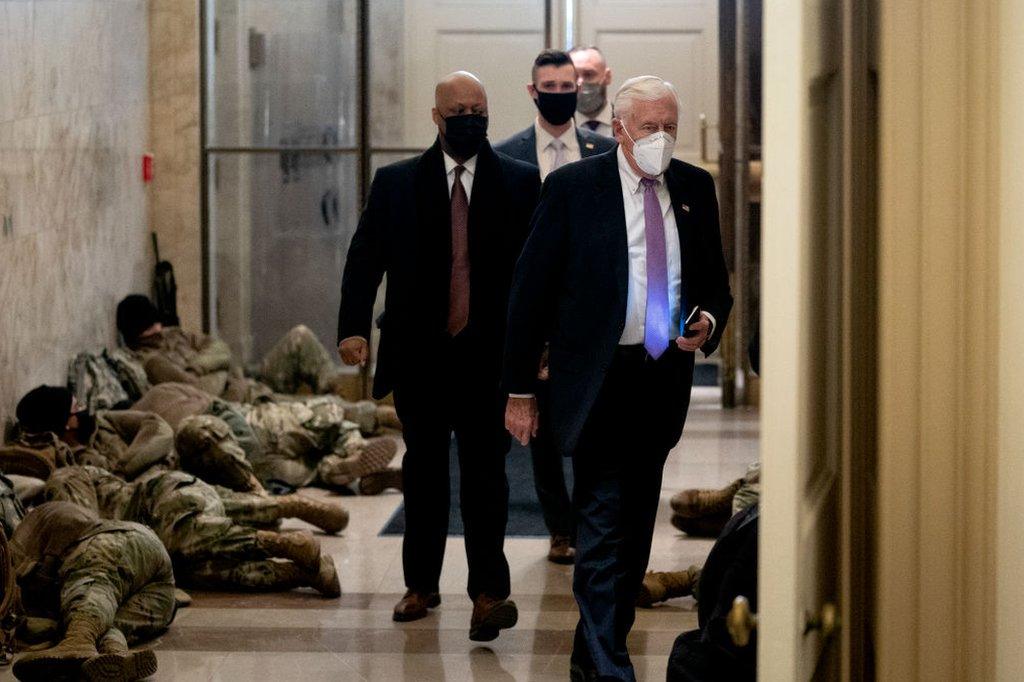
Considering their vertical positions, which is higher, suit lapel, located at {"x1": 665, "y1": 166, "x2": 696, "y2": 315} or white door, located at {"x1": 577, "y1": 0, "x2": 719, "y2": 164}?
white door, located at {"x1": 577, "y1": 0, "x2": 719, "y2": 164}

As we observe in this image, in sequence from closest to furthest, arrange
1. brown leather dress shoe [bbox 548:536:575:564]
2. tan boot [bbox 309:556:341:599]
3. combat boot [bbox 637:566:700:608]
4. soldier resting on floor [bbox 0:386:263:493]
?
1. combat boot [bbox 637:566:700:608]
2. tan boot [bbox 309:556:341:599]
3. brown leather dress shoe [bbox 548:536:575:564]
4. soldier resting on floor [bbox 0:386:263:493]

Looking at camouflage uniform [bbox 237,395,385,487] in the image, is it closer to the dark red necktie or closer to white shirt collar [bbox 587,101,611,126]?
white shirt collar [bbox 587,101,611,126]

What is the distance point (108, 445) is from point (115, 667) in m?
2.58

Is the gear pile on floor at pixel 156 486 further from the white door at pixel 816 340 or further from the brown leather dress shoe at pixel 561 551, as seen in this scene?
the white door at pixel 816 340

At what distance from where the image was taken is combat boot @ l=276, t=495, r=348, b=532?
571cm

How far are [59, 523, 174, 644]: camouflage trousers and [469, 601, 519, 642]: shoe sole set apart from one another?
92 centimetres

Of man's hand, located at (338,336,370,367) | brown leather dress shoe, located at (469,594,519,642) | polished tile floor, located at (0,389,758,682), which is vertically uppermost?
man's hand, located at (338,336,370,367)

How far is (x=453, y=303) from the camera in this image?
462cm

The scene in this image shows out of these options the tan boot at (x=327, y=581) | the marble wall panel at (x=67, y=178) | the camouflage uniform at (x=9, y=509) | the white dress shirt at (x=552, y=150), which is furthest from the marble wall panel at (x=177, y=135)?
the tan boot at (x=327, y=581)

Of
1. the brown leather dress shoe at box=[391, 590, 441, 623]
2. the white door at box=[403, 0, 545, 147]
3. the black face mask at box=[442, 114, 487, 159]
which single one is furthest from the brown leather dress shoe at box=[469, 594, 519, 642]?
the white door at box=[403, 0, 545, 147]

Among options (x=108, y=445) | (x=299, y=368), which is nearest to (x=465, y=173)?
(x=108, y=445)

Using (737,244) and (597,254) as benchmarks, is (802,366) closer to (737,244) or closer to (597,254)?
(597,254)

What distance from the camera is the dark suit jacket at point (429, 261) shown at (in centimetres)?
460

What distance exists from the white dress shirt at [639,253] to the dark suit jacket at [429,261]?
2.65 feet
